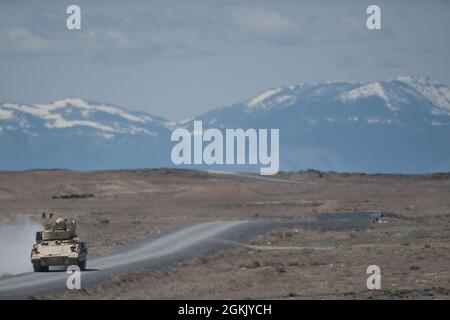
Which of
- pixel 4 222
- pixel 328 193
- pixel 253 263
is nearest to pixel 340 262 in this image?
pixel 253 263

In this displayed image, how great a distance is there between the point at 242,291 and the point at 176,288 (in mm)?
3123

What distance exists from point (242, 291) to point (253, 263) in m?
11.3

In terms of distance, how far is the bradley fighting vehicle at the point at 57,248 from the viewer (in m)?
55.0

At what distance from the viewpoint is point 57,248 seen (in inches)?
2163

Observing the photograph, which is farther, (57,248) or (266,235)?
(266,235)

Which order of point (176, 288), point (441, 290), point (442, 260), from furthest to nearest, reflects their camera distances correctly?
point (442, 260) → point (176, 288) → point (441, 290)

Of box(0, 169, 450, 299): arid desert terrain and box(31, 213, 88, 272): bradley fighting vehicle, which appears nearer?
box(0, 169, 450, 299): arid desert terrain

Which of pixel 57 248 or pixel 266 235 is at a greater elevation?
pixel 266 235

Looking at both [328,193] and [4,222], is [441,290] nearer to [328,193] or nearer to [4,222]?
[4,222]

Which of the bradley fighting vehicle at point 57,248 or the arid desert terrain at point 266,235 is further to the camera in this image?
the bradley fighting vehicle at point 57,248

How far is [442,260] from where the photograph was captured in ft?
184

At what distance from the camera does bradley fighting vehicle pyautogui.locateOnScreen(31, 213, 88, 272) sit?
5497 cm
